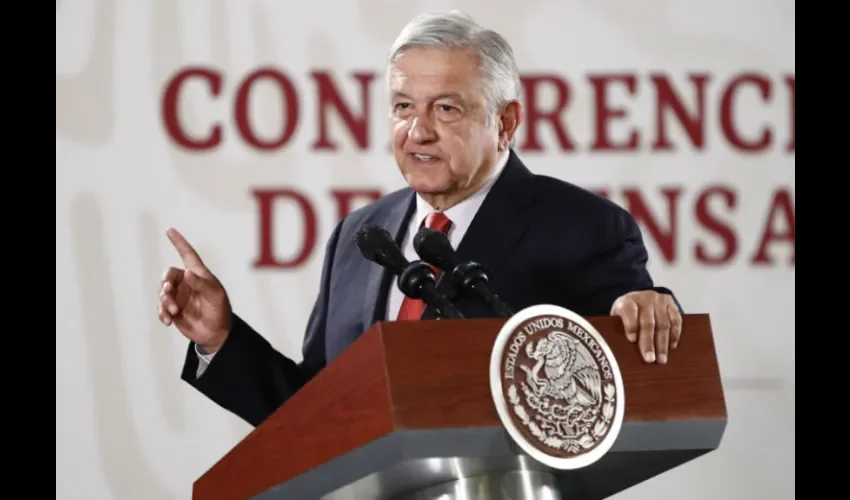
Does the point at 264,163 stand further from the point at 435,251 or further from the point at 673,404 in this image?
the point at 673,404

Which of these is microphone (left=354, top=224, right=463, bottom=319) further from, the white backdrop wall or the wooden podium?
the white backdrop wall

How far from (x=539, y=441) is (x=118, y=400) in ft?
6.83

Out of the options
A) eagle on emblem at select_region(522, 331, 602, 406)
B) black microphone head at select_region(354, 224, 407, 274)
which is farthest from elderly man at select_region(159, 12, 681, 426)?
eagle on emblem at select_region(522, 331, 602, 406)

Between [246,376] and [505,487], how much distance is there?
0.81 meters

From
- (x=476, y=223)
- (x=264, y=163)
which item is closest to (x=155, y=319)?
(x=264, y=163)

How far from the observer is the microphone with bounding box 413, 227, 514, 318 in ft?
5.35

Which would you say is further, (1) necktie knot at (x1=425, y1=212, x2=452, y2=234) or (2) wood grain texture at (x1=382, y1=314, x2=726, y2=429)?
(1) necktie knot at (x1=425, y1=212, x2=452, y2=234)

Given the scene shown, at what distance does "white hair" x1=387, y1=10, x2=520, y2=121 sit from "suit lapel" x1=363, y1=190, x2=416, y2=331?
0.28 meters

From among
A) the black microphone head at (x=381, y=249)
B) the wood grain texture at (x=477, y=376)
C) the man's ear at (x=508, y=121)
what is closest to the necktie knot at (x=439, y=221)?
the man's ear at (x=508, y=121)

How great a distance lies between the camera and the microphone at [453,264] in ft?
5.35

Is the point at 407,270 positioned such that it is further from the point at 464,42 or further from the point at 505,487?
the point at 464,42

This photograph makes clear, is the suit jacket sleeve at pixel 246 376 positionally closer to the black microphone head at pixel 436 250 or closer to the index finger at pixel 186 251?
the index finger at pixel 186 251

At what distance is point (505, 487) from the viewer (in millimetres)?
1518

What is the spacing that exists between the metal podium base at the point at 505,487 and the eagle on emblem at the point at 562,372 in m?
0.13
